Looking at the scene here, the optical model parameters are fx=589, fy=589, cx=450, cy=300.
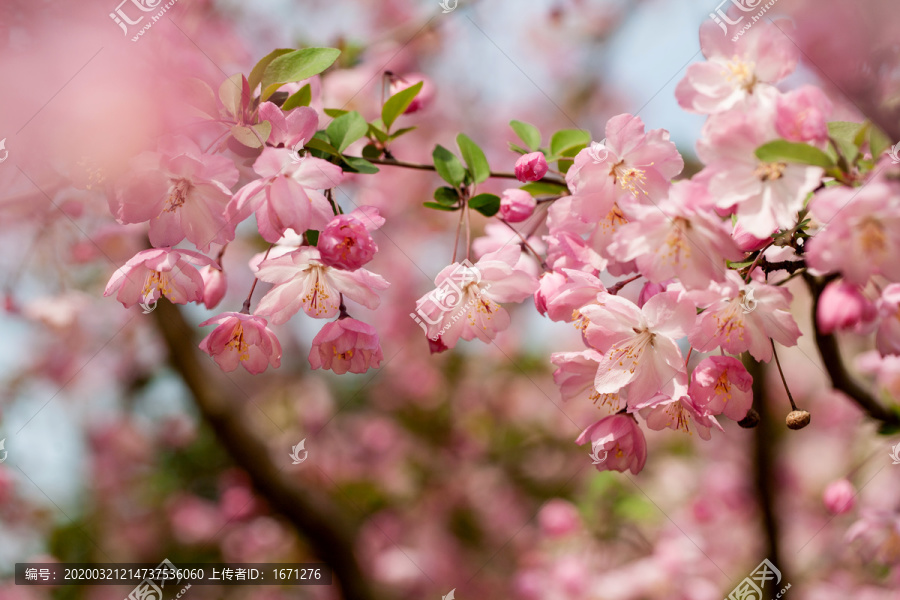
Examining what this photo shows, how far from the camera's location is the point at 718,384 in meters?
0.87

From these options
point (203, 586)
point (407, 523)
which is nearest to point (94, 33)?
point (203, 586)

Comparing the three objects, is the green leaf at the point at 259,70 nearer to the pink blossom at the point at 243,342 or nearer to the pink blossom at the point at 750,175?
the pink blossom at the point at 243,342

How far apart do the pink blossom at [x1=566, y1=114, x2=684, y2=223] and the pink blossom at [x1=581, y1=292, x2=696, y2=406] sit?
0.15 m

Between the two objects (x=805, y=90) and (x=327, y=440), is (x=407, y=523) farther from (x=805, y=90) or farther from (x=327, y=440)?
(x=805, y=90)

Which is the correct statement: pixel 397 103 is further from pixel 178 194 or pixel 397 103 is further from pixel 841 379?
pixel 841 379

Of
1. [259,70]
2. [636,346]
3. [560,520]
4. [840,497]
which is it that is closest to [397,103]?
[259,70]

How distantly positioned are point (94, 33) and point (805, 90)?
107cm

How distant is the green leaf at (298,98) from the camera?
0.90 m

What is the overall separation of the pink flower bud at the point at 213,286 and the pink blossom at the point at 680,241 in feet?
2.36

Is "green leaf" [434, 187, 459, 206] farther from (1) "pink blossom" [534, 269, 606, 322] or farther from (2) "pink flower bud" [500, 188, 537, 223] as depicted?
(1) "pink blossom" [534, 269, 606, 322]

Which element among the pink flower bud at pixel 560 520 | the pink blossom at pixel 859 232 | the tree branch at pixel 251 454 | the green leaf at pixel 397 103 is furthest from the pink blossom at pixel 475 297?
the pink flower bud at pixel 560 520

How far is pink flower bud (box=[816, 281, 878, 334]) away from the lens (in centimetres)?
68

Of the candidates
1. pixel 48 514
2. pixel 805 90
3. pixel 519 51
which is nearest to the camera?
pixel 805 90

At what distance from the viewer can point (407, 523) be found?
12.5 ft
